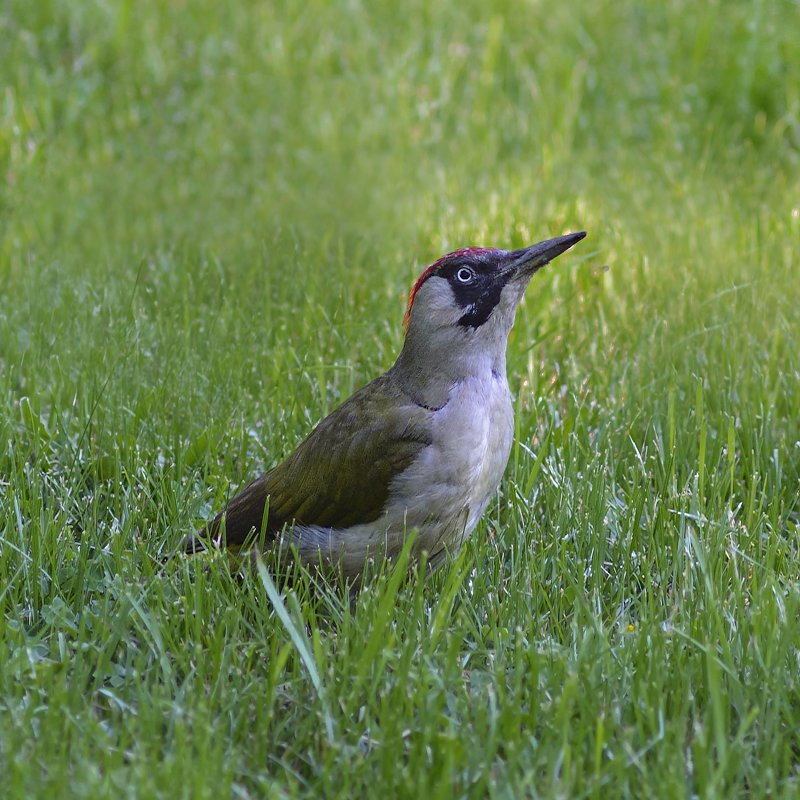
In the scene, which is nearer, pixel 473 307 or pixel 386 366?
pixel 473 307

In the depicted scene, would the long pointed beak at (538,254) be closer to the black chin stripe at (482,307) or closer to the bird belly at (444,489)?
the black chin stripe at (482,307)

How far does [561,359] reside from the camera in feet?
17.3

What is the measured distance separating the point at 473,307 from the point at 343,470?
0.63m

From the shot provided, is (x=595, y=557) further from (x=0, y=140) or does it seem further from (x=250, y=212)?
(x=0, y=140)

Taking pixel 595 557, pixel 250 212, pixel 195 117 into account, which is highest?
pixel 195 117

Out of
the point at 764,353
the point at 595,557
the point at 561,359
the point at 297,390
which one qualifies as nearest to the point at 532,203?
the point at 561,359

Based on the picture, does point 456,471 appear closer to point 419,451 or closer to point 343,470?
point 419,451

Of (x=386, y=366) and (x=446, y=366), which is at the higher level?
(x=446, y=366)

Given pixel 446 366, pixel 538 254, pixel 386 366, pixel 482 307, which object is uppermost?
pixel 538 254

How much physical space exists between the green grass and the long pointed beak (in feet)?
2.43

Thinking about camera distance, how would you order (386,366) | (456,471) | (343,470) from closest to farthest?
(456,471), (343,470), (386,366)

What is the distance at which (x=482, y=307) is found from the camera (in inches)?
145

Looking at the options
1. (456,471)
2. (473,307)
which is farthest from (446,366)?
(456,471)

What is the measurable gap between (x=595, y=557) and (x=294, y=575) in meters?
0.90
